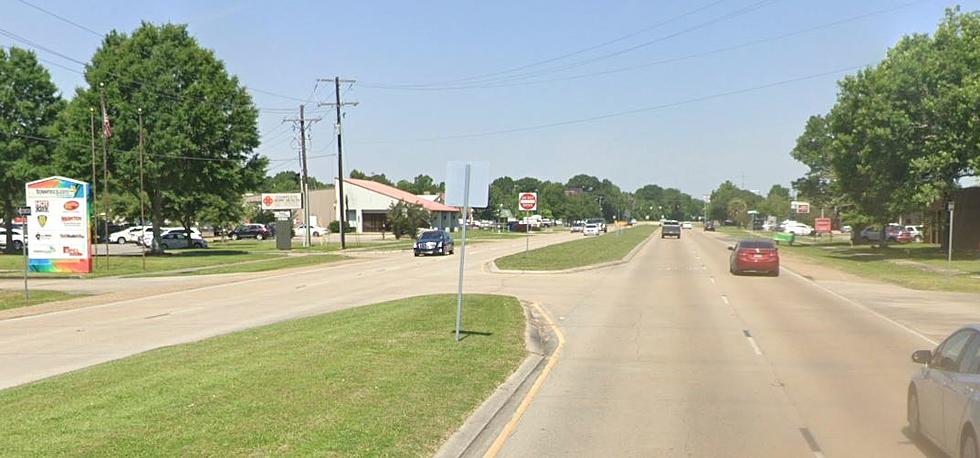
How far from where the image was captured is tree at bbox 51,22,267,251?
158ft

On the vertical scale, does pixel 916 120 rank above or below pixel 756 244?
above

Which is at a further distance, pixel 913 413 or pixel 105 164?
pixel 105 164

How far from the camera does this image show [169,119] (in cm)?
4888

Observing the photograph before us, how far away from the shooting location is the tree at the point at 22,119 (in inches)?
1949

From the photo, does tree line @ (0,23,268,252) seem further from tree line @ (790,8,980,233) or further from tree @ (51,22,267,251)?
tree line @ (790,8,980,233)

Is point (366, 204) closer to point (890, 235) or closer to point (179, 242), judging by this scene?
point (179, 242)

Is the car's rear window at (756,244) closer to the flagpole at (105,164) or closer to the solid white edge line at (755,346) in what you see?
the solid white edge line at (755,346)

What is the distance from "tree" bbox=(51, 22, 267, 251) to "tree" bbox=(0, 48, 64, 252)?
2.68 meters

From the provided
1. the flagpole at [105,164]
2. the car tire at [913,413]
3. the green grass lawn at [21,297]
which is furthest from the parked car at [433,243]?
the car tire at [913,413]

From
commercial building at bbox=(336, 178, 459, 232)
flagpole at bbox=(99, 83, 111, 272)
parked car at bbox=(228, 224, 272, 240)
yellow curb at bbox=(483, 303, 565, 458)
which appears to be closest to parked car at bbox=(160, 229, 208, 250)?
flagpole at bbox=(99, 83, 111, 272)

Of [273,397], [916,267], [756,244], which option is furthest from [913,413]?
[916,267]

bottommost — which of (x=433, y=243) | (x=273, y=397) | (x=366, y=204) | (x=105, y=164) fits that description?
(x=433, y=243)

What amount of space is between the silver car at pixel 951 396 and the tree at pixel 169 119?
4708 centimetres

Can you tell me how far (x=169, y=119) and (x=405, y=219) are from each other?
1292 inches
